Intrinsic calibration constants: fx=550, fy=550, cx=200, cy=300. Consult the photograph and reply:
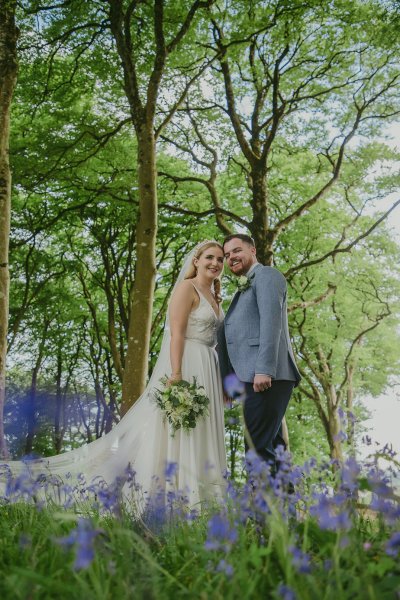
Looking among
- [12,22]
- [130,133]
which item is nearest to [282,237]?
[130,133]

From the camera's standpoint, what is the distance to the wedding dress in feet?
17.2

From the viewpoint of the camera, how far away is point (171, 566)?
7.63ft

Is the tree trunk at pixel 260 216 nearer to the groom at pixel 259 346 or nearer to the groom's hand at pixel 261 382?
the groom at pixel 259 346

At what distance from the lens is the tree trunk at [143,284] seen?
928 centimetres

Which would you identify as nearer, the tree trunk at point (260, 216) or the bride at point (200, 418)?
the bride at point (200, 418)

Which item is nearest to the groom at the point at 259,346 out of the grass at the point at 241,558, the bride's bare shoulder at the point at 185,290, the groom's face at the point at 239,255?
the groom's face at the point at 239,255

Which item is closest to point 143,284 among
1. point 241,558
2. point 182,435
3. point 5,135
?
point 5,135

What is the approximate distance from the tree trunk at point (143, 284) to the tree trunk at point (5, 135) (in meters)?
2.18

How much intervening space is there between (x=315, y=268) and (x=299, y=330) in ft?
8.23

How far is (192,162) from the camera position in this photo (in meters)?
16.1

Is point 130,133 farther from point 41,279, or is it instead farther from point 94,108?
point 41,279

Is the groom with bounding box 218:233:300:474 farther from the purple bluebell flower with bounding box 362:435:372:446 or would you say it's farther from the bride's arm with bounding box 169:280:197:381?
the purple bluebell flower with bounding box 362:435:372:446

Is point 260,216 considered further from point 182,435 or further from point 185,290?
point 182,435

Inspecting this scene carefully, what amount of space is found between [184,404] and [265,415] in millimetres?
849
